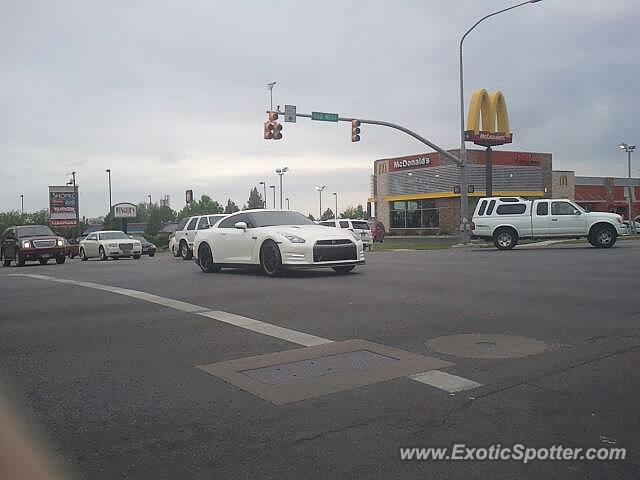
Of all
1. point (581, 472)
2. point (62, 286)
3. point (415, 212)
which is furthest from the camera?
point (415, 212)

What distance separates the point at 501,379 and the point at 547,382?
34 cm

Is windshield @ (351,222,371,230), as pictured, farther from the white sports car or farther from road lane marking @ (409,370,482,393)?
road lane marking @ (409,370,482,393)

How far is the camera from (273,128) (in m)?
26.0

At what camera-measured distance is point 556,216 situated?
2398 cm

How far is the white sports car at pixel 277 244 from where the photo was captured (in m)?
12.4

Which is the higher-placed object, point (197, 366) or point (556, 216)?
point (556, 216)

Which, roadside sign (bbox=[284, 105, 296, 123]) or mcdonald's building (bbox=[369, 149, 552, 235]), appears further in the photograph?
mcdonald's building (bbox=[369, 149, 552, 235])

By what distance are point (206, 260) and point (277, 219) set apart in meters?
2.29

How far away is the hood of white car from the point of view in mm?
12500

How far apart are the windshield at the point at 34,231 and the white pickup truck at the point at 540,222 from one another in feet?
57.0

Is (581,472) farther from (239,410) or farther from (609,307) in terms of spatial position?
(609,307)

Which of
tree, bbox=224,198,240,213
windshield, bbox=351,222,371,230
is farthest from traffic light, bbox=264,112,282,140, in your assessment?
tree, bbox=224,198,240,213

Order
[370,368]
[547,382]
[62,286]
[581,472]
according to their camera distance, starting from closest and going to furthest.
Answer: [581,472], [547,382], [370,368], [62,286]

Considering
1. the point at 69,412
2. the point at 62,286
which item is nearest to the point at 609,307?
the point at 69,412
